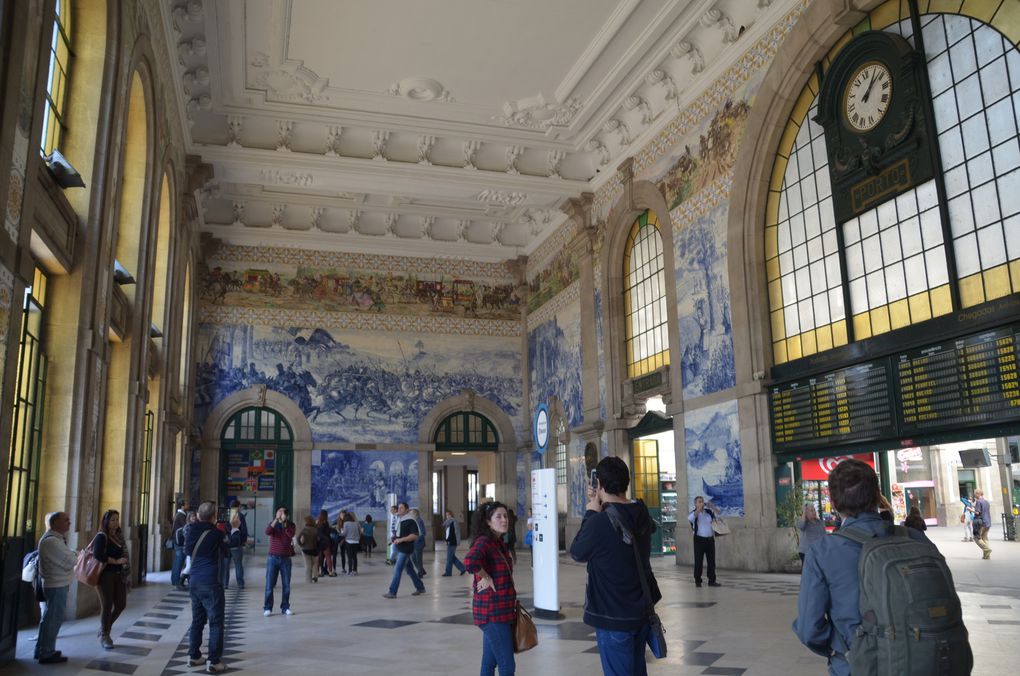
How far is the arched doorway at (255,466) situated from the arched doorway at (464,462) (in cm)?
452

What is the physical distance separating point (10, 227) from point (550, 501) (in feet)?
20.4

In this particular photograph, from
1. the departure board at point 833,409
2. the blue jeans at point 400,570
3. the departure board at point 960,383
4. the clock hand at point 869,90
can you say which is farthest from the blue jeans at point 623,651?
the clock hand at point 869,90

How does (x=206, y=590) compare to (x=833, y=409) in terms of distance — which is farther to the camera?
(x=833, y=409)

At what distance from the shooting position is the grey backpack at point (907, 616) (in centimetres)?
256

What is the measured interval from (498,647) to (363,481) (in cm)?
2011

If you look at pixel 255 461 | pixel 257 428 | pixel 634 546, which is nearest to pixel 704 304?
pixel 634 546

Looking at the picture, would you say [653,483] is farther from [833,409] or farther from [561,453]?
[833,409]

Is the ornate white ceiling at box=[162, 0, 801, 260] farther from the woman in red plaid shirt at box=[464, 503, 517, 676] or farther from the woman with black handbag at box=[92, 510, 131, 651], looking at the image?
the woman in red plaid shirt at box=[464, 503, 517, 676]

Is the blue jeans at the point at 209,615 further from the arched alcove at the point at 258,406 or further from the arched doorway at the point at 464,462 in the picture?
the arched doorway at the point at 464,462

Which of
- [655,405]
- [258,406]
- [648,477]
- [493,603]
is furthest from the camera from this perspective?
[258,406]

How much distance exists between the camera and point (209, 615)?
6.87 m

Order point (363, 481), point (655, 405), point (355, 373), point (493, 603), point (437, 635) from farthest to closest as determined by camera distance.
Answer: point (355, 373) < point (363, 481) < point (655, 405) < point (437, 635) < point (493, 603)

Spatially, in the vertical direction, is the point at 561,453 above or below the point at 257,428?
below

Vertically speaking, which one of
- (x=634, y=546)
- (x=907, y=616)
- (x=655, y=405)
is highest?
(x=655, y=405)
